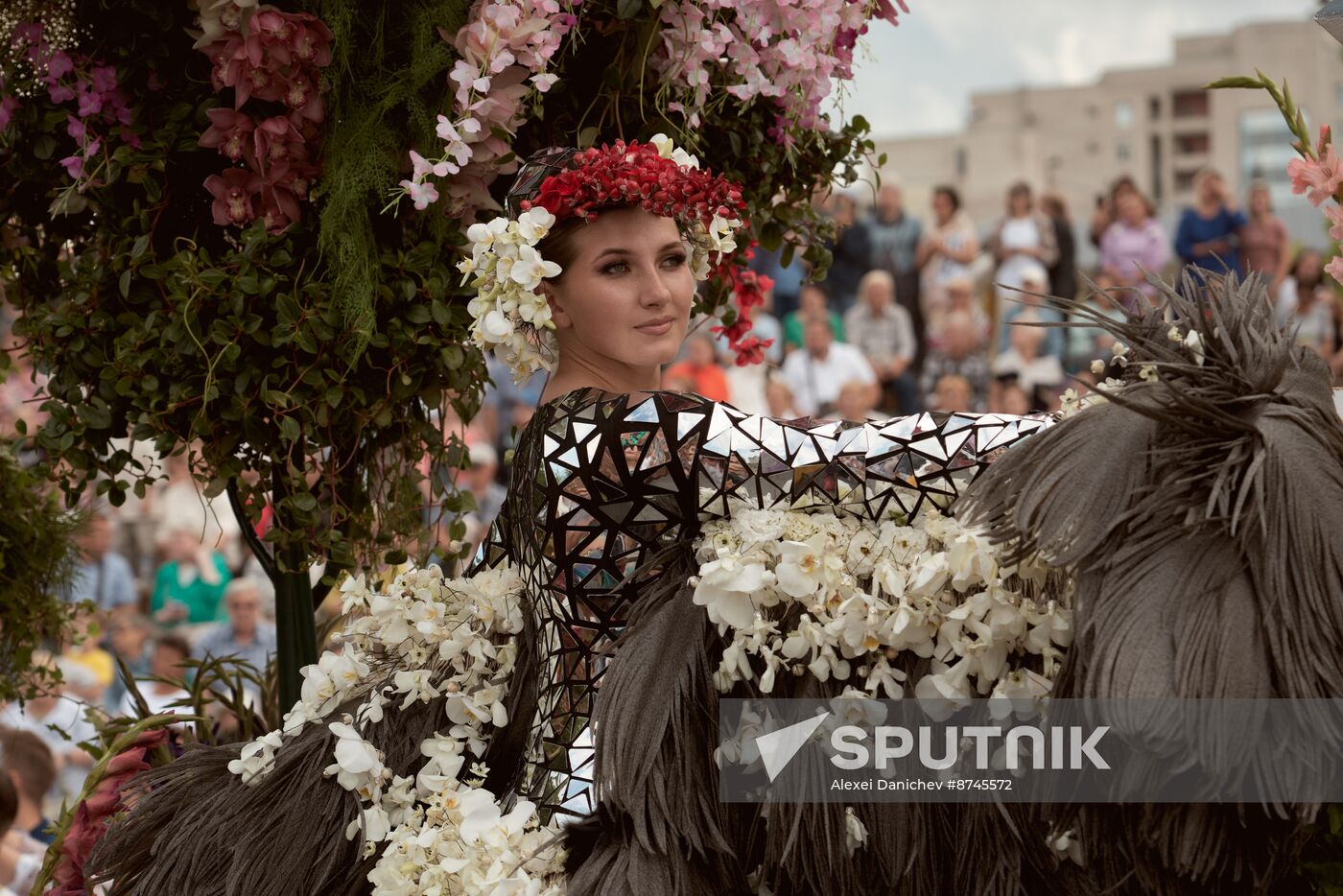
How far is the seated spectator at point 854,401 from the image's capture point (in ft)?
20.5

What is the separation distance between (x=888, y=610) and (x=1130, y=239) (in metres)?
5.62

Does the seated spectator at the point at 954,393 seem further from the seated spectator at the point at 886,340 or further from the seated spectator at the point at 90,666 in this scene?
the seated spectator at the point at 90,666

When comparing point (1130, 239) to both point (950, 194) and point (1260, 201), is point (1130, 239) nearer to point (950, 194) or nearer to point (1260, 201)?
point (1260, 201)

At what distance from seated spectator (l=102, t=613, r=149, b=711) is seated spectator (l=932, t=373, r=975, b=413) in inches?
126

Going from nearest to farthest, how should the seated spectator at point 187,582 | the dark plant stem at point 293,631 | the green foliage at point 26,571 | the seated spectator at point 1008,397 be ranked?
the dark plant stem at point 293,631 < the green foliage at point 26,571 < the seated spectator at point 187,582 < the seated spectator at point 1008,397

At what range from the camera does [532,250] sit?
1.93 meters

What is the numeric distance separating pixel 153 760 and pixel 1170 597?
63.5 inches

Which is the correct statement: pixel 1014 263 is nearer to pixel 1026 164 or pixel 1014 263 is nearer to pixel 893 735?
pixel 893 735

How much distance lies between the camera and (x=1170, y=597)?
1.44m

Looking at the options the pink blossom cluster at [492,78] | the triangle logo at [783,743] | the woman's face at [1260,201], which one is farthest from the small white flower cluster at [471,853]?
the woman's face at [1260,201]

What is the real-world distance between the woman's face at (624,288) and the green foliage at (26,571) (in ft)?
4.12

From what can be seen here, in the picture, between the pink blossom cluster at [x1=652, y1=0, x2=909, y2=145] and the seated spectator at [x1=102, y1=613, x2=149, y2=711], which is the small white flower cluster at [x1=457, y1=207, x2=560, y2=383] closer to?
the pink blossom cluster at [x1=652, y1=0, x2=909, y2=145]

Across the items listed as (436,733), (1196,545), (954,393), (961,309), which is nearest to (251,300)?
(436,733)

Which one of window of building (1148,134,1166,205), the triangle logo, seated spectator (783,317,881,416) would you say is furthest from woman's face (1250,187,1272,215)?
window of building (1148,134,1166,205)
